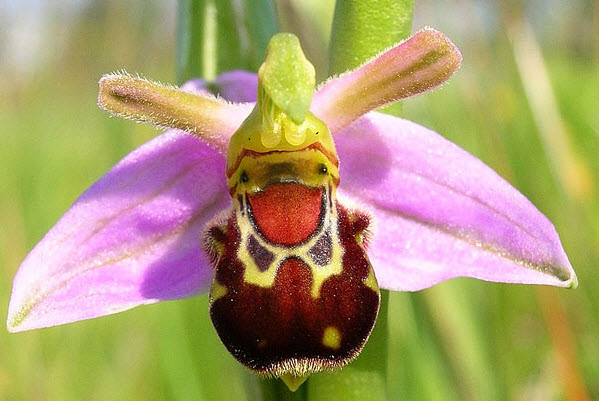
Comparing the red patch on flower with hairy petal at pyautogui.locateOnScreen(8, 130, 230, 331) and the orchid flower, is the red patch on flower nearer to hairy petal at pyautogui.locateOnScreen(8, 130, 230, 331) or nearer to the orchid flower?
the orchid flower

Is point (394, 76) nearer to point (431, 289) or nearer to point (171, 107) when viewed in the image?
point (171, 107)

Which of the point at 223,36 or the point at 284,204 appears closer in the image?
the point at 284,204

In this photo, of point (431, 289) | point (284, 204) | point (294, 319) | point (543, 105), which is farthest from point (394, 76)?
point (543, 105)

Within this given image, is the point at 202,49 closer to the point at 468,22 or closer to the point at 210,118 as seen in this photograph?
the point at 210,118

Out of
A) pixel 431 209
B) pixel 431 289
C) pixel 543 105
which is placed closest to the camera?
pixel 431 209

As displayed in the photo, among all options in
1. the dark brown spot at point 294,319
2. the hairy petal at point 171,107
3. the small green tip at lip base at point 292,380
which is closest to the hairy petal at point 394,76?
the hairy petal at point 171,107

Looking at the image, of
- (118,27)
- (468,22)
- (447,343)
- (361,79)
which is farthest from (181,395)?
(468,22)
